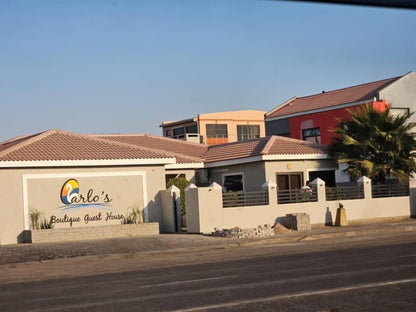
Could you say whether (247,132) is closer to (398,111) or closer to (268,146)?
(398,111)

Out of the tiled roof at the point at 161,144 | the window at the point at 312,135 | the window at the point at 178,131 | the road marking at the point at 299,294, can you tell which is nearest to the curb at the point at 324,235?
the tiled roof at the point at 161,144

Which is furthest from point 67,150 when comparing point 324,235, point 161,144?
point 161,144

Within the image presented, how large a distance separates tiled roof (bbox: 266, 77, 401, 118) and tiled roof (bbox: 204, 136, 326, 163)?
11.6 m

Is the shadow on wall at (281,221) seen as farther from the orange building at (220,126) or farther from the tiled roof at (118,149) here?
the orange building at (220,126)

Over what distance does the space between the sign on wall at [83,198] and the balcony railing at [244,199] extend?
11.6 feet

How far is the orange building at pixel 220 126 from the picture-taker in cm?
7625

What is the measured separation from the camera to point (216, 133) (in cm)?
7838

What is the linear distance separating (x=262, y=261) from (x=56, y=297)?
712 cm

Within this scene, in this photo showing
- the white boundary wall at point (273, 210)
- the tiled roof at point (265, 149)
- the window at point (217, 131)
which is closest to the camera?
the white boundary wall at point (273, 210)

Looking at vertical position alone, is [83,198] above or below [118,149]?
below

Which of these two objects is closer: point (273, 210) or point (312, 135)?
point (273, 210)

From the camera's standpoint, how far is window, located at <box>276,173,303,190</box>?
110ft

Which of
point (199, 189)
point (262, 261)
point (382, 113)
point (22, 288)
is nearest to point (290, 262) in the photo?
point (262, 261)

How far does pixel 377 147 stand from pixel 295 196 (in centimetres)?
506
